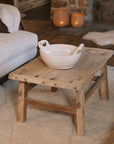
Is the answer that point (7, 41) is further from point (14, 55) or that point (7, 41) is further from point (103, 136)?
point (103, 136)

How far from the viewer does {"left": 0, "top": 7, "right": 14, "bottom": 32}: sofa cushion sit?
286 centimetres

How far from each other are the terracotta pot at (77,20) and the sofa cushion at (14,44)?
2104mm

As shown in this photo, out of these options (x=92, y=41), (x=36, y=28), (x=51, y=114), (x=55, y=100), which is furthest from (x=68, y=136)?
(x=36, y=28)

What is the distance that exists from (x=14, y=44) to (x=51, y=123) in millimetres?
899

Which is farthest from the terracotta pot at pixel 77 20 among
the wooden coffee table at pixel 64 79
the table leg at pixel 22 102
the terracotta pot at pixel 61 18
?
the table leg at pixel 22 102

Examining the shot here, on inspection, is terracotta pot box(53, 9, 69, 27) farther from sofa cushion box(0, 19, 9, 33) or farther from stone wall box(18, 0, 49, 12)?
sofa cushion box(0, 19, 9, 33)

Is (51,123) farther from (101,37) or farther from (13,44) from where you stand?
(101,37)

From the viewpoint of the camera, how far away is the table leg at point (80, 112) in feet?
5.76

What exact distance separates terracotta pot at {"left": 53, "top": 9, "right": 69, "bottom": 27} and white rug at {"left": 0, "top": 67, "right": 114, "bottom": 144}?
2.65 m

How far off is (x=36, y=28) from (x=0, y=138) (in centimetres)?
325

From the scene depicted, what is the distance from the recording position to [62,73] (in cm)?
183

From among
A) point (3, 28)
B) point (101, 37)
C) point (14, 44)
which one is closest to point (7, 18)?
point (3, 28)

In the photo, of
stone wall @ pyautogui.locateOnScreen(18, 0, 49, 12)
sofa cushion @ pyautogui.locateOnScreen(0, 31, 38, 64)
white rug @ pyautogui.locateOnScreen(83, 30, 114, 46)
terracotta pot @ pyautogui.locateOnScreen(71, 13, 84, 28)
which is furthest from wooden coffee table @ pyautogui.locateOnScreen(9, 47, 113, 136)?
stone wall @ pyautogui.locateOnScreen(18, 0, 49, 12)

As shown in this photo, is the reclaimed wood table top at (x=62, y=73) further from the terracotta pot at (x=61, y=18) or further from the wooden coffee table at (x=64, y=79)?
the terracotta pot at (x=61, y=18)
